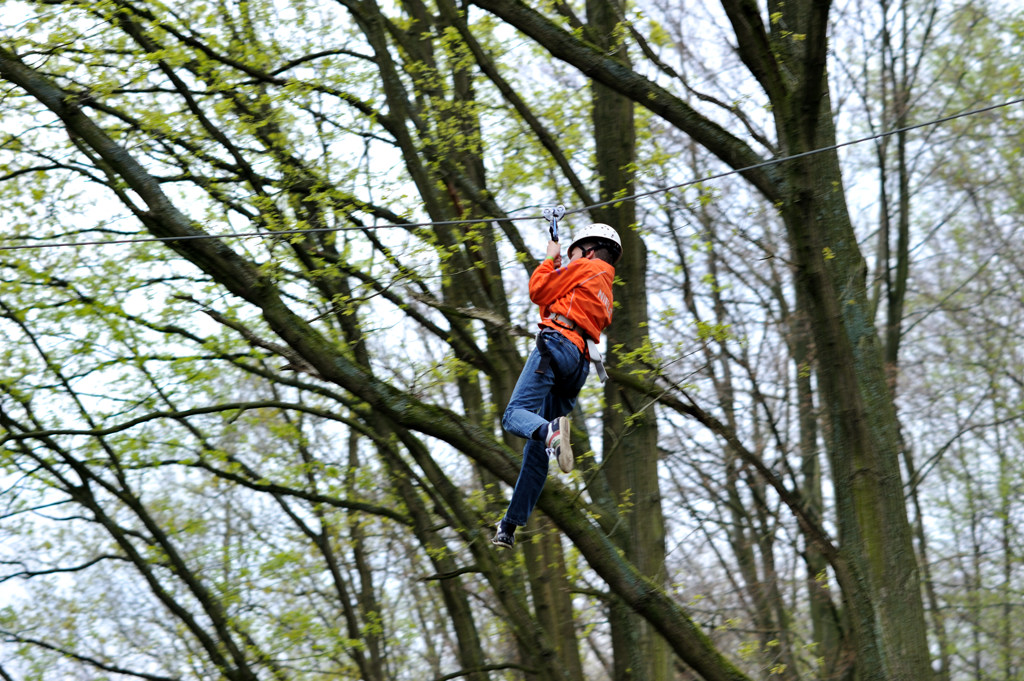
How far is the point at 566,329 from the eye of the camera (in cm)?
538

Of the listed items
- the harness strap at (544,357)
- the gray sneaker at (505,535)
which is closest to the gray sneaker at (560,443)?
the harness strap at (544,357)

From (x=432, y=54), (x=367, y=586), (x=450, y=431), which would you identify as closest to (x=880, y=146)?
(x=432, y=54)

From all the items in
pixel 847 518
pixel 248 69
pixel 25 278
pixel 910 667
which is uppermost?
pixel 248 69

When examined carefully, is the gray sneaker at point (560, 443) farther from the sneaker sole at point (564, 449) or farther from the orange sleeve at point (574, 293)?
the orange sleeve at point (574, 293)

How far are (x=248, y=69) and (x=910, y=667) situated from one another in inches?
275

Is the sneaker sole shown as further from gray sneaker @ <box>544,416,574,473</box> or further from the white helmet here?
the white helmet

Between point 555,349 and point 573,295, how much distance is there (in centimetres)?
32

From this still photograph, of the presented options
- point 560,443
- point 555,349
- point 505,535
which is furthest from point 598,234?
point 505,535

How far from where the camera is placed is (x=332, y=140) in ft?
31.1

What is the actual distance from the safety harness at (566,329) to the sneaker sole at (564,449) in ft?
1.48

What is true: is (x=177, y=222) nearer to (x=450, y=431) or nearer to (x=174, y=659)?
(x=450, y=431)

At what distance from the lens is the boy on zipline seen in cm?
529

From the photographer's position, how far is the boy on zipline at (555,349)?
5293mm

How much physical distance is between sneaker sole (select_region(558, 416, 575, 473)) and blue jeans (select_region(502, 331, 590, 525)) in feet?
0.42
